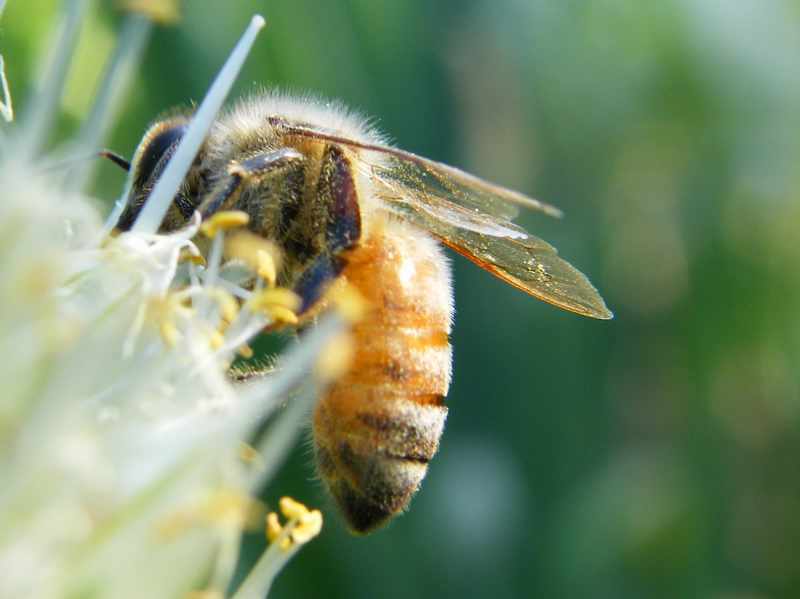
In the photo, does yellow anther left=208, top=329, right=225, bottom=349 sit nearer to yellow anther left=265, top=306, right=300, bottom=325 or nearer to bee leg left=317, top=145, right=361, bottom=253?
yellow anther left=265, top=306, right=300, bottom=325

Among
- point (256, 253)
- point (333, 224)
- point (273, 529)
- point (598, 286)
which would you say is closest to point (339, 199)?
point (333, 224)

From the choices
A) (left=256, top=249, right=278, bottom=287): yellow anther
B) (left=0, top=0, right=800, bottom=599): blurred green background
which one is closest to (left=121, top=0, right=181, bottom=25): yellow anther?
(left=256, top=249, right=278, bottom=287): yellow anther

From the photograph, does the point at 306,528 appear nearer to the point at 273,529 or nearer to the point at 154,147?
the point at 273,529

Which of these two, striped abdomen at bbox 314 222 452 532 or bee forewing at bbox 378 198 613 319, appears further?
bee forewing at bbox 378 198 613 319

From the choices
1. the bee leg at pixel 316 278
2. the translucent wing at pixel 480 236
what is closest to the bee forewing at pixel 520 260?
the translucent wing at pixel 480 236

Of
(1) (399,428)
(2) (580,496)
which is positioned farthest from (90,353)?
(2) (580,496)

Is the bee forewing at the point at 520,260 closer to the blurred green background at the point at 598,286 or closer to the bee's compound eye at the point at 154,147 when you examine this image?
the bee's compound eye at the point at 154,147
